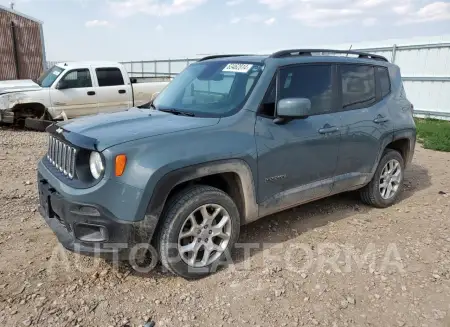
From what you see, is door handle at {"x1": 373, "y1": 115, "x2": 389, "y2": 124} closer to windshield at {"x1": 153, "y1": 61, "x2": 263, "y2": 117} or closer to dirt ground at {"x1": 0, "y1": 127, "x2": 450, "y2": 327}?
dirt ground at {"x1": 0, "y1": 127, "x2": 450, "y2": 327}

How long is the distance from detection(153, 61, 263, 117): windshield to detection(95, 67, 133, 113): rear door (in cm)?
615

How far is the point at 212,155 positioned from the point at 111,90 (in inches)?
304

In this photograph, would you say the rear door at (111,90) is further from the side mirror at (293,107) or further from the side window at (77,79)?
the side mirror at (293,107)

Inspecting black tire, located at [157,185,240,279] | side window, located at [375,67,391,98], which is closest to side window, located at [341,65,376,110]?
side window, located at [375,67,391,98]

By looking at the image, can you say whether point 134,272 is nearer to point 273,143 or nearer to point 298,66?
point 273,143

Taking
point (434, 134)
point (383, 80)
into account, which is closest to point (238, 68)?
point (383, 80)

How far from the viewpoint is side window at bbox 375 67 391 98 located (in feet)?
14.8

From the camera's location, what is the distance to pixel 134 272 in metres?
3.13

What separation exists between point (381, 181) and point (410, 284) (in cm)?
188

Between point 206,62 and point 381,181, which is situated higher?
point 206,62

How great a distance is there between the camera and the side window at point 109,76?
966 centimetres

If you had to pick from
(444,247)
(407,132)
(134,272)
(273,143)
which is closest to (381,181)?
(407,132)

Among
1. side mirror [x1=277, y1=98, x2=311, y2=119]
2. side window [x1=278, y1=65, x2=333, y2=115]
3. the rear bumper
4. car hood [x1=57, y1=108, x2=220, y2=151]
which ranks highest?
side window [x1=278, y1=65, x2=333, y2=115]

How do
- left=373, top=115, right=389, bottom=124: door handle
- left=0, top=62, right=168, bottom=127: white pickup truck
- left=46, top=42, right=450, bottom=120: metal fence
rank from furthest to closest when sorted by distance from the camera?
left=46, top=42, right=450, bottom=120: metal fence, left=0, top=62, right=168, bottom=127: white pickup truck, left=373, top=115, right=389, bottom=124: door handle
